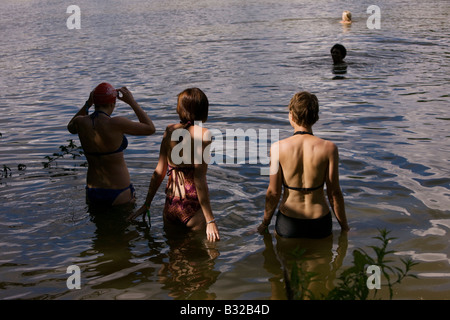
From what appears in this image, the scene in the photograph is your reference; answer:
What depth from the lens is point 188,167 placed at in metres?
5.66

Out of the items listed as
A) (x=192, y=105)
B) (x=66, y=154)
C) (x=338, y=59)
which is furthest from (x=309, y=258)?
(x=338, y=59)

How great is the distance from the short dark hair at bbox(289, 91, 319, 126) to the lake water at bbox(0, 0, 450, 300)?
1348 millimetres

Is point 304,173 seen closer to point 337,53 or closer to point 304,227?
point 304,227

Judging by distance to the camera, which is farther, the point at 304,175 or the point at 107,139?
the point at 107,139

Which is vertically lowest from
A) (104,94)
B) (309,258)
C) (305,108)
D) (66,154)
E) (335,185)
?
(309,258)

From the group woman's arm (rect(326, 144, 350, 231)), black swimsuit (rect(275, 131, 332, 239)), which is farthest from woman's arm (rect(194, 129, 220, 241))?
woman's arm (rect(326, 144, 350, 231))

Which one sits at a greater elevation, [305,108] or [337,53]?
[337,53]

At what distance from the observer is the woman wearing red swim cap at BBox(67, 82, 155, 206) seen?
20.5ft

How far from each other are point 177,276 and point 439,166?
497 cm

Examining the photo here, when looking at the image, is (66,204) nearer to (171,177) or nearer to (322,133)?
(171,177)

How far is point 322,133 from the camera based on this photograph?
1030 centimetres

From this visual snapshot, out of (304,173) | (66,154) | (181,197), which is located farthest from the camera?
(66,154)

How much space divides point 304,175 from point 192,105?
1.36 meters

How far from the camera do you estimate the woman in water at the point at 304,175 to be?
16.6 feet
